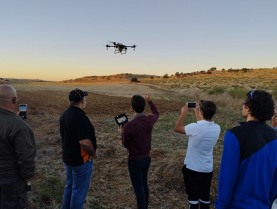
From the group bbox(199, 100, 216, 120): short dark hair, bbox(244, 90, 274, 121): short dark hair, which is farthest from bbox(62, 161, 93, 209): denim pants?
bbox(244, 90, 274, 121): short dark hair

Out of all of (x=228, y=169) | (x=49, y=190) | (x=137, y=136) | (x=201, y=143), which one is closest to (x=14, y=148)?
(x=137, y=136)

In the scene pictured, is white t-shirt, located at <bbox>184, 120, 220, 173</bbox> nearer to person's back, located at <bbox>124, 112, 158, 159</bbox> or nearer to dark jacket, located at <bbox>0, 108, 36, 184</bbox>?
person's back, located at <bbox>124, 112, 158, 159</bbox>

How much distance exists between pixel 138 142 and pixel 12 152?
67.9 inches

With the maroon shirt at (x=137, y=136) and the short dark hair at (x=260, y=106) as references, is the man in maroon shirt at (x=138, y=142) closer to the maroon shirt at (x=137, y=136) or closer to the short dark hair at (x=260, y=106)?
the maroon shirt at (x=137, y=136)

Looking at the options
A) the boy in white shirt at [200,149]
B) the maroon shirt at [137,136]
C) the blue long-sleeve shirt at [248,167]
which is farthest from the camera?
the maroon shirt at [137,136]

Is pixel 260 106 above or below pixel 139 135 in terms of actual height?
above

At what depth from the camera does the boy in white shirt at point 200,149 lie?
141 inches

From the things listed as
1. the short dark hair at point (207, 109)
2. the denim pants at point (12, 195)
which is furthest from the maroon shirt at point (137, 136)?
the denim pants at point (12, 195)

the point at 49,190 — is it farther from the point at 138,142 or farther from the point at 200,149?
the point at 200,149

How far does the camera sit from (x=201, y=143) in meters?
3.63

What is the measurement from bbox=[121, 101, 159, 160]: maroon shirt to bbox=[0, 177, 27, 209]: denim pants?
151cm

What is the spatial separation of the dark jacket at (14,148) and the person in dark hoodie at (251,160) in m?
2.07

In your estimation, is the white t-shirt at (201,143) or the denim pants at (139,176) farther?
the denim pants at (139,176)

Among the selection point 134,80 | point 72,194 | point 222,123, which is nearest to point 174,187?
point 72,194
